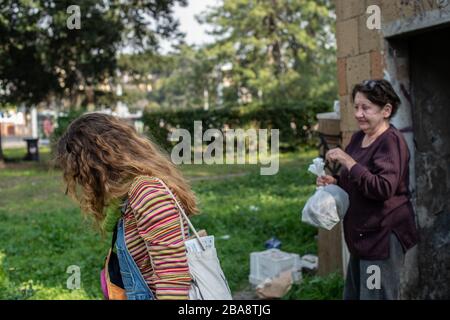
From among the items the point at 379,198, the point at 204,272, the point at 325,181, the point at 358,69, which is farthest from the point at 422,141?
the point at 204,272

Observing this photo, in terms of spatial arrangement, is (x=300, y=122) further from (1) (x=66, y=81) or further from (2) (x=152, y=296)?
(2) (x=152, y=296)

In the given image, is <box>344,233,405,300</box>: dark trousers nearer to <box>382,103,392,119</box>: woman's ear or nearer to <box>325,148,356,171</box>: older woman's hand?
<box>325,148,356,171</box>: older woman's hand

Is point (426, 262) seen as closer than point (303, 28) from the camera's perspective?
Yes

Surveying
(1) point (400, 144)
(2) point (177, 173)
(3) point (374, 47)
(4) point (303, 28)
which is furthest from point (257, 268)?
(4) point (303, 28)

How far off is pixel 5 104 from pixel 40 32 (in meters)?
3.26

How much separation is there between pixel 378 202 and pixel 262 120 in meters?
20.5

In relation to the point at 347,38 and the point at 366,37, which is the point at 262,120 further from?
the point at 366,37

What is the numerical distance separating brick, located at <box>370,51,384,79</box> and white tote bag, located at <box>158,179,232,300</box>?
2.90 meters

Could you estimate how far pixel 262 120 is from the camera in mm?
23719

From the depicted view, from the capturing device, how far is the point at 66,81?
2186cm

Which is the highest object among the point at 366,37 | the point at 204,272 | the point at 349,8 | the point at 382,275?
the point at 349,8

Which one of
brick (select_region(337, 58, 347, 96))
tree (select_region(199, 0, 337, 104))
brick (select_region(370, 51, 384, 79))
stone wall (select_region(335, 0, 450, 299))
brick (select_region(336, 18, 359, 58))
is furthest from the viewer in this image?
tree (select_region(199, 0, 337, 104))

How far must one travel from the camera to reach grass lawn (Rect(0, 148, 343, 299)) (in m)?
5.70

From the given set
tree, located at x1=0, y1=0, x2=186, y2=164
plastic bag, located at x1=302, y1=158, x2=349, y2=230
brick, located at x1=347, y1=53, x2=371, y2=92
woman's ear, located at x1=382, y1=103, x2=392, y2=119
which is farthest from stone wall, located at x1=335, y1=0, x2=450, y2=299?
tree, located at x1=0, y1=0, x2=186, y2=164
